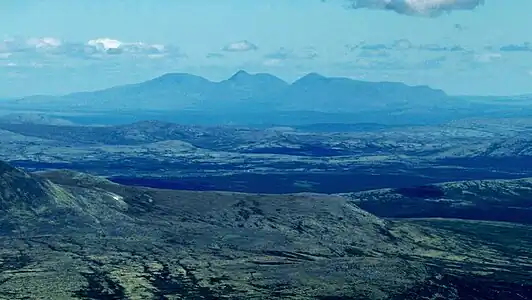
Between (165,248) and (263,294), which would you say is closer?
(263,294)

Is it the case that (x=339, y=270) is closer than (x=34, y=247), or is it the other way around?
(x=339, y=270)

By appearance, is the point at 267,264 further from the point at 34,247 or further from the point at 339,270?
the point at 34,247

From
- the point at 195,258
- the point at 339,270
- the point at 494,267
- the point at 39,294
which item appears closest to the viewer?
the point at 39,294

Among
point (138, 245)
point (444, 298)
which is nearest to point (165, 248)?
point (138, 245)

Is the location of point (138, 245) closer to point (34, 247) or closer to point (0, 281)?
point (34, 247)

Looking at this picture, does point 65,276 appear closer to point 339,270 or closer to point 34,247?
point 34,247

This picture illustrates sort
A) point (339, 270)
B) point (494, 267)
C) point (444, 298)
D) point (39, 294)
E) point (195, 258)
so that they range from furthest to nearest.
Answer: point (494, 267) < point (195, 258) < point (339, 270) < point (444, 298) < point (39, 294)

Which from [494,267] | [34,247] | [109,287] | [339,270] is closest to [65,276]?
[109,287]

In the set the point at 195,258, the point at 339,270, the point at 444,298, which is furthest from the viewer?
the point at 195,258
